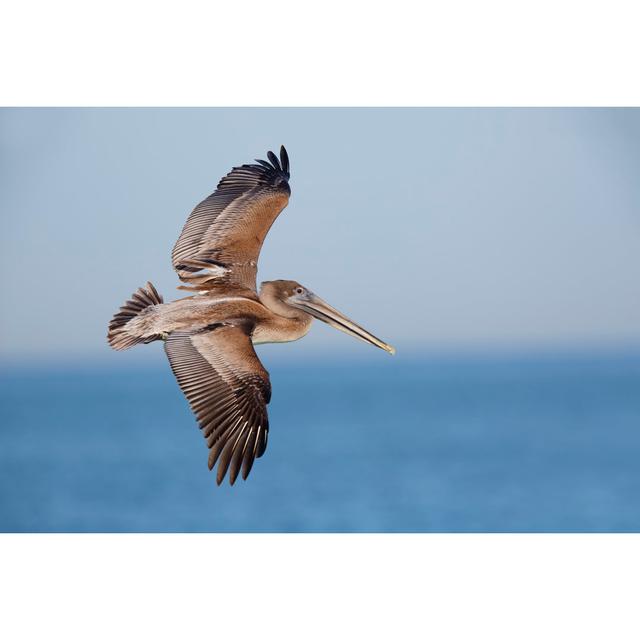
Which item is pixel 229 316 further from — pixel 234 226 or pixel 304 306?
pixel 234 226

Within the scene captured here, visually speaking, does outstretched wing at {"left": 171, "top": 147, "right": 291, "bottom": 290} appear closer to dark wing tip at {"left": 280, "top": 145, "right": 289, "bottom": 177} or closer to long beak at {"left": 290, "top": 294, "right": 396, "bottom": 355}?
dark wing tip at {"left": 280, "top": 145, "right": 289, "bottom": 177}

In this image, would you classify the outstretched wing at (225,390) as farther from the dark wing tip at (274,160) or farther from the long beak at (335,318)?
the dark wing tip at (274,160)

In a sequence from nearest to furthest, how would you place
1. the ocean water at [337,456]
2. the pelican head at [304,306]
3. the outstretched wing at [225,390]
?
the outstretched wing at [225,390], the pelican head at [304,306], the ocean water at [337,456]

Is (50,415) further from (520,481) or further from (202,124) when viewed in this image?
(520,481)

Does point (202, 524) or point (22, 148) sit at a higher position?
point (22, 148)

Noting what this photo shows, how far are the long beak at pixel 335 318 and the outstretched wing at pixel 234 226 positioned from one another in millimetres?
289

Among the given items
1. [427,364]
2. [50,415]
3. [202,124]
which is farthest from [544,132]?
[50,415]

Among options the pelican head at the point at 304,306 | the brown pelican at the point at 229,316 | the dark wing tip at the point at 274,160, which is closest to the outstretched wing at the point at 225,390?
the brown pelican at the point at 229,316

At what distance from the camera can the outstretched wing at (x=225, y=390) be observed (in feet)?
16.6

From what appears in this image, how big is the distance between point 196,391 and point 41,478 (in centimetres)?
254

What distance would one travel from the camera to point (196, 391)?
520 cm

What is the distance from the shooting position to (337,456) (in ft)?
29.8

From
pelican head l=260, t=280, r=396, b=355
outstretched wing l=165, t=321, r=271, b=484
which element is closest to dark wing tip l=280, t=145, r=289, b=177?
pelican head l=260, t=280, r=396, b=355

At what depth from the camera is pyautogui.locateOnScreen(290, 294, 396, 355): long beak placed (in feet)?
18.8
